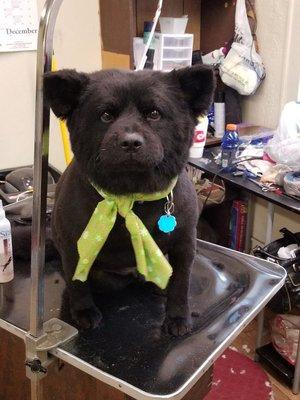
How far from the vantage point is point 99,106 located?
718 millimetres

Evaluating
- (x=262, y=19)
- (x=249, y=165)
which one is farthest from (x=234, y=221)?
(x=262, y=19)

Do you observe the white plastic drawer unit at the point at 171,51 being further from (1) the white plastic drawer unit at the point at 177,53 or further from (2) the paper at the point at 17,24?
(2) the paper at the point at 17,24

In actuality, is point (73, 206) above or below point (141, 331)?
above

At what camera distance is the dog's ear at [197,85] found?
743mm

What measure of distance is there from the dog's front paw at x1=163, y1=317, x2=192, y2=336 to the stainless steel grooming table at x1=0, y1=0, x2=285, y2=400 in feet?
0.04

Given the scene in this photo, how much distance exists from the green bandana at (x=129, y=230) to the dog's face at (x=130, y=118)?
2cm

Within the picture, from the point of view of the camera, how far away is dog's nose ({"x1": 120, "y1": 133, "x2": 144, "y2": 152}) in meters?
0.67

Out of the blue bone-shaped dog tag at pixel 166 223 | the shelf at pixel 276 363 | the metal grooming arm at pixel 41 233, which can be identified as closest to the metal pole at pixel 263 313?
Result: the shelf at pixel 276 363

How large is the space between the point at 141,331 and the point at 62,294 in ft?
0.68

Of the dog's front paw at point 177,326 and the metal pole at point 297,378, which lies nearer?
the dog's front paw at point 177,326

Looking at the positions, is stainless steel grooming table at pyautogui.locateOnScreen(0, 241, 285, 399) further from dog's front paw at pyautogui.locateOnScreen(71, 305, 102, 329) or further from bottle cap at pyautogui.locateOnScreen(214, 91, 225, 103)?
bottle cap at pyautogui.locateOnScreen(214, 91, 225, 103)

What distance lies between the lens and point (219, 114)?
2076 millimetres

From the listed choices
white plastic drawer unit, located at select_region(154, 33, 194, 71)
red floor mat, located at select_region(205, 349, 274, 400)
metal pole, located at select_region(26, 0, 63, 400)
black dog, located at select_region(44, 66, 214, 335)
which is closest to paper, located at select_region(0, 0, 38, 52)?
white plastic drawer unit, located at select_region(154, 33, 194, 71)

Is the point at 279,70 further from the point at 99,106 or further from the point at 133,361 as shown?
the point at 133,361
